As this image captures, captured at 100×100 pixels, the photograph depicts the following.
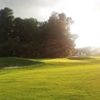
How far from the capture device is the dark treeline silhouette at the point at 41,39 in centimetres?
7312

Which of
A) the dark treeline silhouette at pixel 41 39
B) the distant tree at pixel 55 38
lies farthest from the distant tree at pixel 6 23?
the distant tree at pixel 55 38

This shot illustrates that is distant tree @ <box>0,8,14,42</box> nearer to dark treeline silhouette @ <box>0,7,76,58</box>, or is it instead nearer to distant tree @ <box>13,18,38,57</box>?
dark treeline silhouette @ <box>0,7,76,58</box>

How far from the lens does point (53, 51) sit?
239 ft

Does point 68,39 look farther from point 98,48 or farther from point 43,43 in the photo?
point 98,48

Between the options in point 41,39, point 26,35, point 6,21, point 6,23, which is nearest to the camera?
point 41,39

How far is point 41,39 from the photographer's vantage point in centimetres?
7519

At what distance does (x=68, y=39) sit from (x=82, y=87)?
56777 mm

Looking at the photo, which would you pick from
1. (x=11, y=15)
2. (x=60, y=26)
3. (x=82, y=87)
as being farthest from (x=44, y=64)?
(x=11, y=15)

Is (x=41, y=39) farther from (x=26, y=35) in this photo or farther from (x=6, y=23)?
(x=6, y=23)

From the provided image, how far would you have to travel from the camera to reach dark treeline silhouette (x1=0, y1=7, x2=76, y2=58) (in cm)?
7312

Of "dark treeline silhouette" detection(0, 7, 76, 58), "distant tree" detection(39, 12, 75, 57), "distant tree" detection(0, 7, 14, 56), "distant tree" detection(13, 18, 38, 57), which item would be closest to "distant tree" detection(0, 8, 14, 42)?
"distant tree" detection(0, 7, 14, 56)

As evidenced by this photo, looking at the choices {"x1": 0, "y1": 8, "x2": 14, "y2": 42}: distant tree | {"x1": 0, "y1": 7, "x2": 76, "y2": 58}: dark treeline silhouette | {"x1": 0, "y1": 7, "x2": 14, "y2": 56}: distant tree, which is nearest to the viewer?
{"x1": 0, "y1": 7, "x2": 76, "y2": 58}: dark treeline silhouette

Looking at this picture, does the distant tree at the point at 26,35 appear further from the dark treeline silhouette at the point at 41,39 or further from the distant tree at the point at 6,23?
the distant tree at the point at 6,23

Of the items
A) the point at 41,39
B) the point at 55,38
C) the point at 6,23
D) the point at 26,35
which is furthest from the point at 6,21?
the point at 55,38
